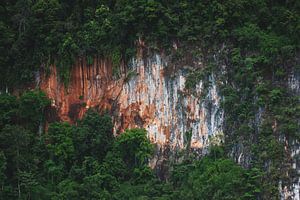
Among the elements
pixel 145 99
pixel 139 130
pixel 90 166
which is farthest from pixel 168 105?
pixel 90 166

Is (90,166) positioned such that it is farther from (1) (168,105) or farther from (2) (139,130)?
(1) (168,105)

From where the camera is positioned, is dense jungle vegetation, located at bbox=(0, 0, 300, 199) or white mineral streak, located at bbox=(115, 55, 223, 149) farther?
white mineral streak, located at bbox=(115, 55, 223, 149)

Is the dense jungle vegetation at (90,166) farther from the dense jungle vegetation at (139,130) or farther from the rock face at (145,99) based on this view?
the rock face at (145,99)

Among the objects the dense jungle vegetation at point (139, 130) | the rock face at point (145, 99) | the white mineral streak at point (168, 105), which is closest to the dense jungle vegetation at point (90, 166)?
the dense jungle vegetation at point (139, 130)

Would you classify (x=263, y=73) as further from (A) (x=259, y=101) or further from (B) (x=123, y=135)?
(B) (x=123, y=135)

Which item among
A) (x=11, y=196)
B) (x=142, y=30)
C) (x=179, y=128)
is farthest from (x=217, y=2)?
(x=11, y=196)

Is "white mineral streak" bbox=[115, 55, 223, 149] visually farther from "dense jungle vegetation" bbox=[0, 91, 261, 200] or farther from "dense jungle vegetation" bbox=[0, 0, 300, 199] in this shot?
"dense jungle vegetation" bbox=[0, 91, 261, 200]

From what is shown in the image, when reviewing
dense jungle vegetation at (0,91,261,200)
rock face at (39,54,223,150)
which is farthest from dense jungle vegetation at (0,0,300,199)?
rock face at (39,54,223,150)
